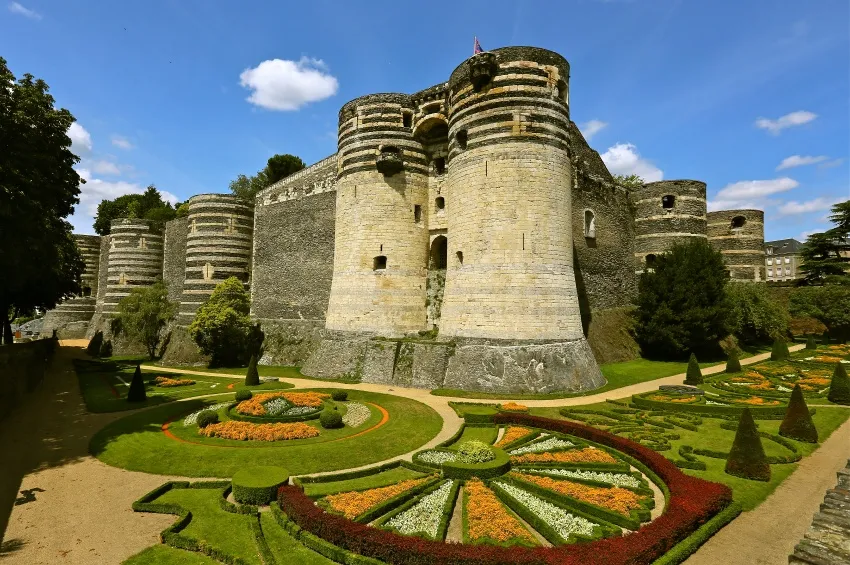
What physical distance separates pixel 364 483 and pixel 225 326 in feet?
80.9

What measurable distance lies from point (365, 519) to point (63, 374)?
31860 mm

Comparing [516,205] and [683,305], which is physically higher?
[516,205]

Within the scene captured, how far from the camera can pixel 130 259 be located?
46.8 m

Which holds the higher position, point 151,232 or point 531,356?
point 151,232

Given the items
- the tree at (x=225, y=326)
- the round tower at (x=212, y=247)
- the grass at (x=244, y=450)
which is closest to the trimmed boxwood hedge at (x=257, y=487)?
the grass at (x=244, y=450)

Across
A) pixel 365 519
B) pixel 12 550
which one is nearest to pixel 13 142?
pixel 12 550

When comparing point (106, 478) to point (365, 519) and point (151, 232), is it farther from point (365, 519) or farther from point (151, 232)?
point (151, 232)

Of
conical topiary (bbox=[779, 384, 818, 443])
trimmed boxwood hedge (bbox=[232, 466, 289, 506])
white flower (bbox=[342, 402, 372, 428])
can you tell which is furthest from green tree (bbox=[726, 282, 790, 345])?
trimmed boxwood hedge (bbox=[232, 466, 289, 506])

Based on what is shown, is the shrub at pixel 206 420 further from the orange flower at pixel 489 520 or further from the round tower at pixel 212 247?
the round tower at pixel 212 247

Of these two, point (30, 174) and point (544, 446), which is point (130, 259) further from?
point (544, 446)

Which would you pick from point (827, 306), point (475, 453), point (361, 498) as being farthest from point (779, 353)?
point (361, 498)

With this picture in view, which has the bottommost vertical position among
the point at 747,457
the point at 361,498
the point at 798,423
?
the point at 361,498

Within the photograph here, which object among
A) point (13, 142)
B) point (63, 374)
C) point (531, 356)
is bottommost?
point (63, 374)

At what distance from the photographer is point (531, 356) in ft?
72.3
